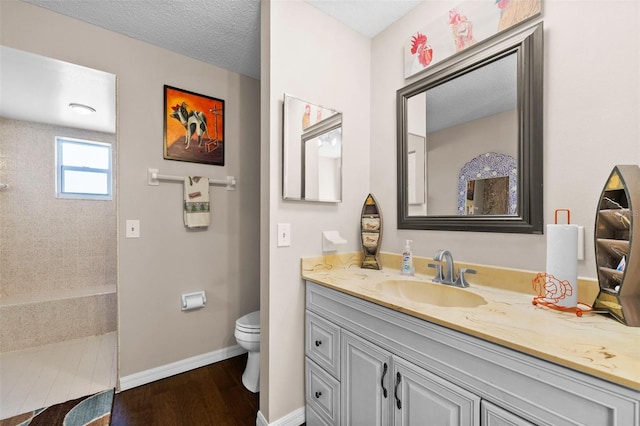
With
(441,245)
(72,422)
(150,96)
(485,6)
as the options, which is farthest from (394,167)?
(72,422)

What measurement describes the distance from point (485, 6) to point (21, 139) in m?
4.25

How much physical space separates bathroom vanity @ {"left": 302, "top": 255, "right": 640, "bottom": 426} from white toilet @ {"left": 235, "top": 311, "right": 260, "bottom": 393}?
1.75 feet

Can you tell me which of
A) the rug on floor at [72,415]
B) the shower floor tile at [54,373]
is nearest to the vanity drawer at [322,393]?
the rug on floor at [72,415]

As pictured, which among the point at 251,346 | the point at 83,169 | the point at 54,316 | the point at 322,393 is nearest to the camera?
the point at 322,393

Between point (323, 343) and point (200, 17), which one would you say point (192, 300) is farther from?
point (200, 17)

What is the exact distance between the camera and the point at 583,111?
100 cm

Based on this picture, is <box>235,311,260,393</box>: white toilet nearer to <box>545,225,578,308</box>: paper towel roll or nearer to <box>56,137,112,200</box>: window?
<box>545,225,578,308</box>: paper towel roll

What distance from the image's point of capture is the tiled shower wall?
8.23ft

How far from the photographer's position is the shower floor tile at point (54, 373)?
5.52 ft

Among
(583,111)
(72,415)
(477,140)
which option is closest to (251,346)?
(72,415)

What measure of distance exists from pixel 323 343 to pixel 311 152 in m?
1.10

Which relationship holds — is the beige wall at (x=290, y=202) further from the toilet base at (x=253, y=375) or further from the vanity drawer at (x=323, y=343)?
the toilet base at (x=253, y=375)

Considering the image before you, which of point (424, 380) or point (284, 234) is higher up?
point (284, 234)

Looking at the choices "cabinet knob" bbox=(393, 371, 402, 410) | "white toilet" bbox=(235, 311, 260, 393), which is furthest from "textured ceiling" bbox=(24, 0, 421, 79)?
"white toilet" bbox=(235, 311, 260, 393)
